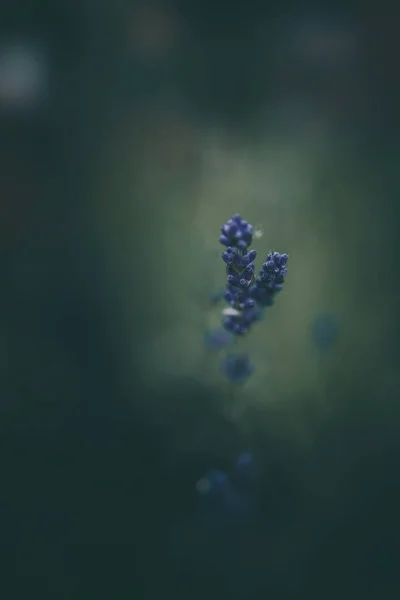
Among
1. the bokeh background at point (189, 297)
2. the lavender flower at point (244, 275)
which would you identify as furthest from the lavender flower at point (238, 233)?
the bokeh background at point (189, 297)

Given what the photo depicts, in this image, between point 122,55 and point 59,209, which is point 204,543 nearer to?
point 59,209

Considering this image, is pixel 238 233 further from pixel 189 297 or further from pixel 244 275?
pixel 189 297

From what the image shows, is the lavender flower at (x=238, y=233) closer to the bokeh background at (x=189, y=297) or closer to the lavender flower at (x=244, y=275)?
the lavender flower at (x=244, y=275)

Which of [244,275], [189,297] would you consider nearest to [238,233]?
[244,275]

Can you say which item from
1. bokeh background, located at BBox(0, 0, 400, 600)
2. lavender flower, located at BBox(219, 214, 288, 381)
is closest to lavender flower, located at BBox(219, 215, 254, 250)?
lavender flower, located at BBox(219, 214, 288, 381)

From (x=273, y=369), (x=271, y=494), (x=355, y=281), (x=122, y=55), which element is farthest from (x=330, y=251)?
(x=122, y=55)

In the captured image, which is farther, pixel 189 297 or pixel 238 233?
pixel 189 297
